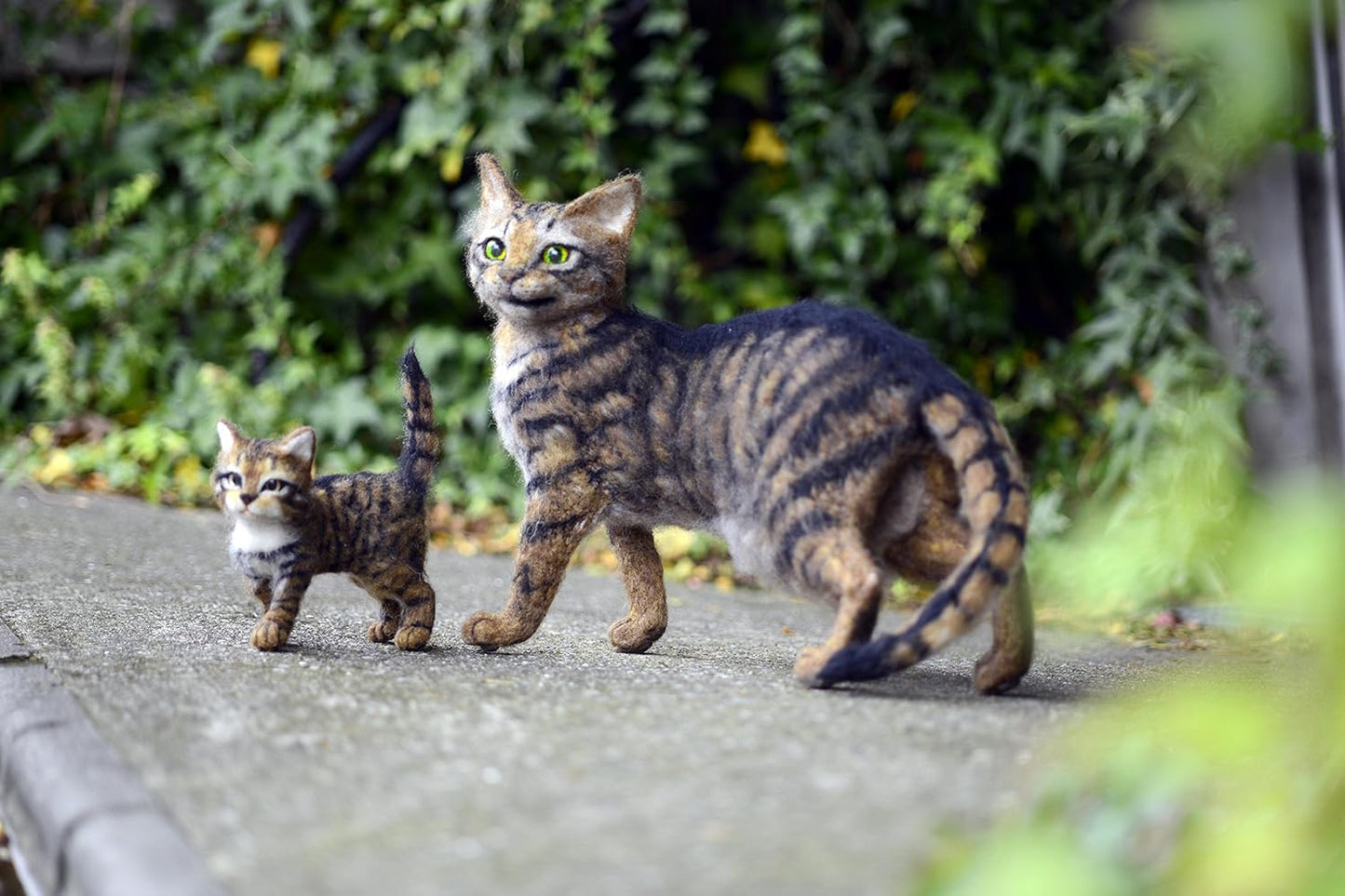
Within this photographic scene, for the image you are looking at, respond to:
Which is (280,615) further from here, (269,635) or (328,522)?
(328,522)

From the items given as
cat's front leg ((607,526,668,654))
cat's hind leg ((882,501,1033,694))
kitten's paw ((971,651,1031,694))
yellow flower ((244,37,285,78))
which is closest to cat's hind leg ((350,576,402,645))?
cat's front leg ((607,526,668,654))

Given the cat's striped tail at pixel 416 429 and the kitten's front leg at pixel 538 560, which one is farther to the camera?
the cat's striped tail at pixel 416 429

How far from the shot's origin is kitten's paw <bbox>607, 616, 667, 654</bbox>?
3018mm

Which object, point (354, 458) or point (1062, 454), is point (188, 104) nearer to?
point (354, 458)

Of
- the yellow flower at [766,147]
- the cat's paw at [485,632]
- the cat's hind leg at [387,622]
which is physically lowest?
the cat's hind leg at [387,622]

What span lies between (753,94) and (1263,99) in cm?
531

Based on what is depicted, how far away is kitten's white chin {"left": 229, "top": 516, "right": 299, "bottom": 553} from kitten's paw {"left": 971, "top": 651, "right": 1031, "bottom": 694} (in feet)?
4.54

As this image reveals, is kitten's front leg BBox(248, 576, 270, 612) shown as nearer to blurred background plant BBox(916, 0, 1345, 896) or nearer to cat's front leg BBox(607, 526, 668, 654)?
cat's front leg BBox(607, 526, 668, 654)


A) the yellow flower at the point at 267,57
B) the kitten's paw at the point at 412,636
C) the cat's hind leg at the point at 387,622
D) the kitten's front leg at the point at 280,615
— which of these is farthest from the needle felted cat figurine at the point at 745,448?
the yellow flower at the point at 267,57

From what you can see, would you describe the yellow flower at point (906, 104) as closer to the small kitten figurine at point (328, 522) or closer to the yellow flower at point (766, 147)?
the yellow flower at point (766, 147)

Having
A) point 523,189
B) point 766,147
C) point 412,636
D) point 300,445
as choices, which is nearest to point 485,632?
point 412,636

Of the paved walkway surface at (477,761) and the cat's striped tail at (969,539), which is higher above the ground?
the cat's striped tail at (969,539)

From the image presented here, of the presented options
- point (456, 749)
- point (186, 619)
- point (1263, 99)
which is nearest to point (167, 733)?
point (456, 749)

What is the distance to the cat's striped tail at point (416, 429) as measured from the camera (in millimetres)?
2926
